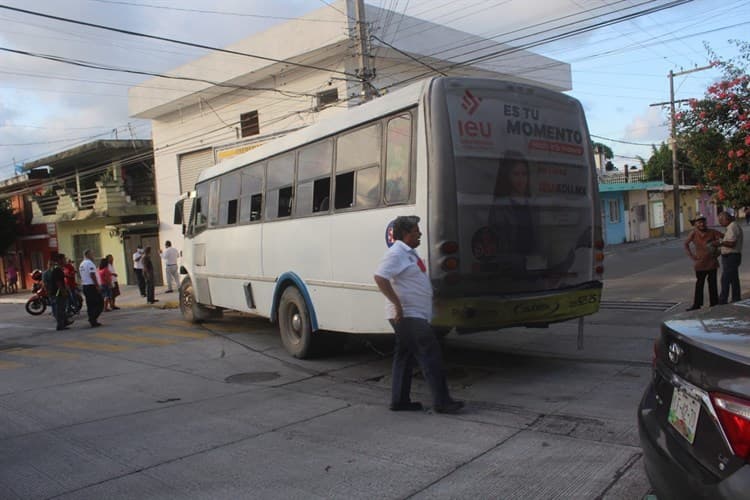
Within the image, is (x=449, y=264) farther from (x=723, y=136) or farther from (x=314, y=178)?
(x=723, y=136)

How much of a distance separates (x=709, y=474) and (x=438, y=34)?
66.8ft

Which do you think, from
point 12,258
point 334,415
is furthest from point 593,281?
point 12,258

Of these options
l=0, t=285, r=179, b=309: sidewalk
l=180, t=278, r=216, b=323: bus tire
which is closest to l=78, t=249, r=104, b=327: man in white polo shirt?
l=180, t=278, r=216, b=323: bus tire

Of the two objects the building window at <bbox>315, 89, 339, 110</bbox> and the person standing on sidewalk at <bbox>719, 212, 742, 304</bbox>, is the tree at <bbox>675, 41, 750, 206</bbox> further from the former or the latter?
the building window at <bbox>315, 89, 339, 110</bbox>

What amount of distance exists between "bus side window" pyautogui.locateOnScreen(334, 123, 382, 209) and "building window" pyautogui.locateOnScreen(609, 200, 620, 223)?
26804mm

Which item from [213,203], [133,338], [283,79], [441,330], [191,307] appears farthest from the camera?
[283,79]

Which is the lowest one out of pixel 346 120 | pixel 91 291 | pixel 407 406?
pixel 407 406

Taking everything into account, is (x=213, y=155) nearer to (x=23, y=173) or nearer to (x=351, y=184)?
(x=23, y=173)

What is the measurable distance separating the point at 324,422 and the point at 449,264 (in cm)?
187

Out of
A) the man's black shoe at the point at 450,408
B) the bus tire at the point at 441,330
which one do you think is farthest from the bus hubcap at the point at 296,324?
the man's black shoe at the point at 450,408

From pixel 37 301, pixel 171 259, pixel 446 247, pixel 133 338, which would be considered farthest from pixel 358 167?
pixel 37 301

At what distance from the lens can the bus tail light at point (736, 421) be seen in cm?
222

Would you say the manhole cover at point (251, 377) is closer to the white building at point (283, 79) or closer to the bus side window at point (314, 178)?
the bus side window at point (314, 178)

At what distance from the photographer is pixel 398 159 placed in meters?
6.26
